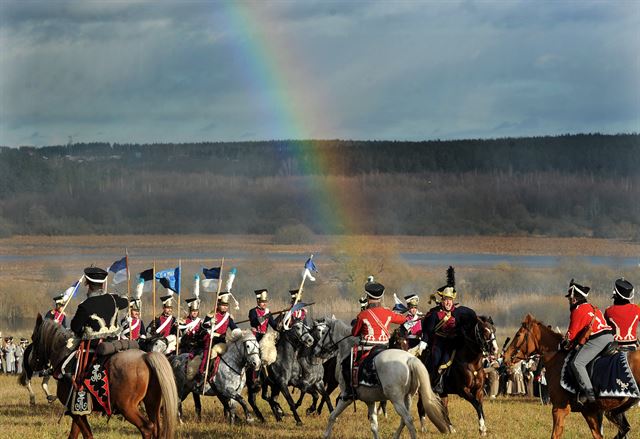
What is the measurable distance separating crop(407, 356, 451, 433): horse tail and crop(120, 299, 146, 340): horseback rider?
910 cm

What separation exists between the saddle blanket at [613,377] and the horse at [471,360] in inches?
131

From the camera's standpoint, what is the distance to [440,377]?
21.8m

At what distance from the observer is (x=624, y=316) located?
18922 mm

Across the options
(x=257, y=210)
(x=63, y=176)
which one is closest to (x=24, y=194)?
(x=63, y=176)

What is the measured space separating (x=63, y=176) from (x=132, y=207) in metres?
22.9

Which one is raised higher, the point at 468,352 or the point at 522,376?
the point at 468,352

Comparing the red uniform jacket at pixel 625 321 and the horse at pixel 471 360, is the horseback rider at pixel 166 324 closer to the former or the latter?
the horse at pixel 471 360

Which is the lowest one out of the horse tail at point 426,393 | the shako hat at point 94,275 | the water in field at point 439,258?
the water in field at point 439,258

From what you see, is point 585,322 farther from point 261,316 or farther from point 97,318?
point 261,316

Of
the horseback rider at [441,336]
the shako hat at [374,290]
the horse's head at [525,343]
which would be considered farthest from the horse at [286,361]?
the horse's head at [525,343]

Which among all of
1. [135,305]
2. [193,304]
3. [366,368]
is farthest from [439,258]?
[366,368]

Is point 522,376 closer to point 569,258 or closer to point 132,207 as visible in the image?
point 569,258

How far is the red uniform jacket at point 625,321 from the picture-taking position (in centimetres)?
1883

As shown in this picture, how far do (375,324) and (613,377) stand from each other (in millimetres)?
4037
